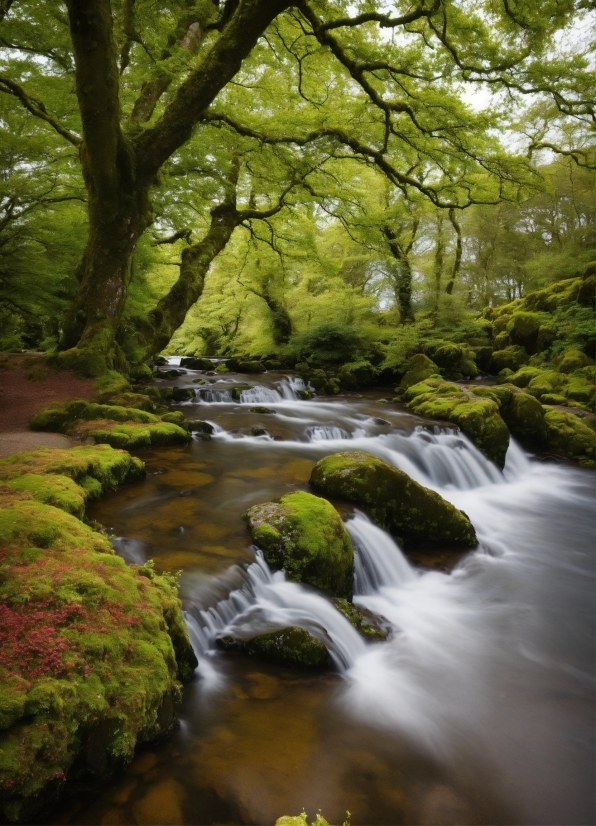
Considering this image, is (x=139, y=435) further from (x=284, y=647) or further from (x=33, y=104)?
(x=33, y=104)

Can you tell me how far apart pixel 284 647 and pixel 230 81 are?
401 inches

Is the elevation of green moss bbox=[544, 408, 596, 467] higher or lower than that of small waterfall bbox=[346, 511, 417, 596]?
higher

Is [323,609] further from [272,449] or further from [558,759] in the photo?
[272,449]

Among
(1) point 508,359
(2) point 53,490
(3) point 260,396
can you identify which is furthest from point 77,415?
(1) point 508,359

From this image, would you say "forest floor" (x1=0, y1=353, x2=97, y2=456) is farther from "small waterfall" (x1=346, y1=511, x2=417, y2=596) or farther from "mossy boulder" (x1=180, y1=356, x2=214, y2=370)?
"mossy boulder" (x1=180, y1=356, x2=214, y2=370)

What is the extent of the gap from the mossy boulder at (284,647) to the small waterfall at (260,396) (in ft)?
34.9

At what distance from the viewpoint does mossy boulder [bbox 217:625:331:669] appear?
3.42m

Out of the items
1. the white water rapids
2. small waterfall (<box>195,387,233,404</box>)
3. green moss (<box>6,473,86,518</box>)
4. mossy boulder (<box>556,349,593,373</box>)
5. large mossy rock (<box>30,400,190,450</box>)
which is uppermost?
mossy boulder (<box>556,349,593,373</box>)

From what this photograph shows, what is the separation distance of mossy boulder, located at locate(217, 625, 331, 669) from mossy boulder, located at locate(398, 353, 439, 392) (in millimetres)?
13555

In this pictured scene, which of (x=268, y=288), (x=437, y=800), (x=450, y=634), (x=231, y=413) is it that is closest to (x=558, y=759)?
(x=437, y=800)

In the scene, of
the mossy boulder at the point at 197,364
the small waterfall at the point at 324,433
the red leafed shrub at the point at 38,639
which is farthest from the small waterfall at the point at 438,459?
the mossy boulder at the point at 197,364

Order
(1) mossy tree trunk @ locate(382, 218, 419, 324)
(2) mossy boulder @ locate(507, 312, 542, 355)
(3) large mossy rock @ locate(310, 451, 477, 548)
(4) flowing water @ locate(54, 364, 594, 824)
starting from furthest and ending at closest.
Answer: (1) mossy tree trunk @ locate(382, 218, 419, 324), (2) mossy boulder @ locate(507, 312, 542, 355), (3) large mossy rock @ locate(310, 451, 477, 548), (4) flowing water @ locate(54, 364, 594, 824)

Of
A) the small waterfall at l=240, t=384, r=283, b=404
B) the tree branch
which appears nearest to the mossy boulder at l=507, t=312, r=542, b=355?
the small waterfall at l=240, t=384, r=283, b=404

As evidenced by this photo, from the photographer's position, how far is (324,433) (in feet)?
34.0
